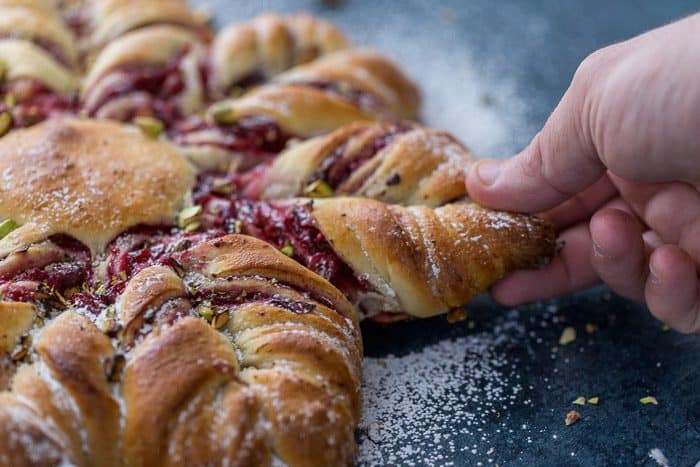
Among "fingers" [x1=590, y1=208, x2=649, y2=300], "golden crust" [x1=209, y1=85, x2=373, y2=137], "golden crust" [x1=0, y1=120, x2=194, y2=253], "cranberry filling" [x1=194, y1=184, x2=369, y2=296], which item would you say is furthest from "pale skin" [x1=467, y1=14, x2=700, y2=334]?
"golden crust" [x1=0, y1=120, x2=194, y2=253]

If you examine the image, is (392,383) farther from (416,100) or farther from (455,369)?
(416,100)

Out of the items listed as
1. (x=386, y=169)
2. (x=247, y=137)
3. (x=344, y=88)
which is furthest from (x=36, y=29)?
(x=386, y=169)

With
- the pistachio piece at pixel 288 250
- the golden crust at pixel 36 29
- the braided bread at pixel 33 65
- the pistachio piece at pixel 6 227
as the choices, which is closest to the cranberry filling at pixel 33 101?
the braided bread at pixel 33 65

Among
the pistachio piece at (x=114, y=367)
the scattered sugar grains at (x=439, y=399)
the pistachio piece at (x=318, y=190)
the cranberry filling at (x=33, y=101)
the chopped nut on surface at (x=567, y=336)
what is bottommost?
the scattered sugar grains at (x=439, y=399)

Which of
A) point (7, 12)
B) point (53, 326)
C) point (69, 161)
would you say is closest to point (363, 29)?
point (7, 12)

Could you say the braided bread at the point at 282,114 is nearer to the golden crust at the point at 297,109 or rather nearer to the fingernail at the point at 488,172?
the golden crust at the point at 297,109

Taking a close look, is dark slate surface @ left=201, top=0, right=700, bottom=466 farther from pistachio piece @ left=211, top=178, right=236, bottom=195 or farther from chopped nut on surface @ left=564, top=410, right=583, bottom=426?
pistachio piece @ left=211, top=178, right=236, bottom=195
